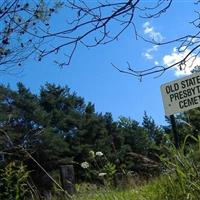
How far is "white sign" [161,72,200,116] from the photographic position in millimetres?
4926

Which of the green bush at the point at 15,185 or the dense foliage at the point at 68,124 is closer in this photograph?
the green bush at the point at 15,185

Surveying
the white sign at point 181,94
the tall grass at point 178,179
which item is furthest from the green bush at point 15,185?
the white sign at point 181,94

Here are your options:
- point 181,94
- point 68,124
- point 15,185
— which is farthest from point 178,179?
point 68,124

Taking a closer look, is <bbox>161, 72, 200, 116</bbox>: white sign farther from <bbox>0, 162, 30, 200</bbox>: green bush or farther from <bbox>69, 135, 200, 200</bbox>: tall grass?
<bbox>0, 162, 30, 200</bbox>: green bush

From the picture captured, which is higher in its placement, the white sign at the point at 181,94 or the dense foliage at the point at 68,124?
the dense foliage at the point at 68,124

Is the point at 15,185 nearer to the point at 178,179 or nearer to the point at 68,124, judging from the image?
the point at 178,179

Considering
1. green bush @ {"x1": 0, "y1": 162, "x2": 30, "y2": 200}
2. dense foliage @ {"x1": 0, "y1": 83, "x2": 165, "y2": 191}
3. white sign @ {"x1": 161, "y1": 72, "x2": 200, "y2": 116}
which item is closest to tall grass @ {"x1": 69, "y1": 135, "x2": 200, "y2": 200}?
white sign @ {"x1": 161, "y1": 72, "x2": 200, "y2": 116}

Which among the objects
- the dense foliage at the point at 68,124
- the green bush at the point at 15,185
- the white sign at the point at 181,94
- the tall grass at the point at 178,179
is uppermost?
the dense foliage at the point at 68,124

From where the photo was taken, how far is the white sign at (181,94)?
493 centimetres

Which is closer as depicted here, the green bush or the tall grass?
the tall grass

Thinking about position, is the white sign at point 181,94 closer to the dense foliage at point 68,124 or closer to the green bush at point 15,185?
the green bush at point 15,185

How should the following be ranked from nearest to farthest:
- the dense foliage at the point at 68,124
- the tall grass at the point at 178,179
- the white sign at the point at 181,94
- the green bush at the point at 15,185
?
the tall grass at the point at 178,179
the white sign at the point at 181,94
the green bush at the point at 15,185
the dense foliage at the point at 68,124

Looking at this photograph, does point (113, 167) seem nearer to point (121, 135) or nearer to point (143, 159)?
point (143, 159)

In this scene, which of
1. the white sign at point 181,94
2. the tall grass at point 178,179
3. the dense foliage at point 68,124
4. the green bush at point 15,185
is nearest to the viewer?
the tall grass at point 178,179
